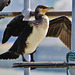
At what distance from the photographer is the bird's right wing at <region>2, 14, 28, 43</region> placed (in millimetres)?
2311

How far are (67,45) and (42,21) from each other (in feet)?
1.23

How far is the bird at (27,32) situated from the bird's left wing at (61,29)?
27 centimetres

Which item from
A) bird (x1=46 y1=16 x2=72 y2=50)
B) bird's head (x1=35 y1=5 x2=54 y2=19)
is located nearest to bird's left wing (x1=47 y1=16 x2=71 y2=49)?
bird (x1=46 y1=16 x2=72 y2=50)

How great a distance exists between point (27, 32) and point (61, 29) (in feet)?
1.65

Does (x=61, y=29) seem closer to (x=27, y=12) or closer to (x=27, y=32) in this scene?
(x=27, y=32)

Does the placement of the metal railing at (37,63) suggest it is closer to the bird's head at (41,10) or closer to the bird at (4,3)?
the bird's head at (41,10)

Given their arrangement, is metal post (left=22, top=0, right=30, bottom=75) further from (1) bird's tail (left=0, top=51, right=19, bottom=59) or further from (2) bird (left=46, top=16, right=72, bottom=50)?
(2) bird (left=46, top=16, right=72, bottom=50)

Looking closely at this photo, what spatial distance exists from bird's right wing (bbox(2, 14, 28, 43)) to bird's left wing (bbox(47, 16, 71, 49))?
0.32 m

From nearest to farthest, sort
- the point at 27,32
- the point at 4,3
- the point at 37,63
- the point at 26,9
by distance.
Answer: the point at 37,63
the point at 26,9
the point at 27,32
the point at 4,3

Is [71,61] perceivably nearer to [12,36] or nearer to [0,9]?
[12,36]

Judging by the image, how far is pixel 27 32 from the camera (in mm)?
2332

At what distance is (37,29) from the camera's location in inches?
90.9

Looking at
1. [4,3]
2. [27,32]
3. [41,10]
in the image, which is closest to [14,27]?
[27,32]

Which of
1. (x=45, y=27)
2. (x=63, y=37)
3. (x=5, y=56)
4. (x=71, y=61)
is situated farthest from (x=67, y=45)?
(x=71, y=61)
